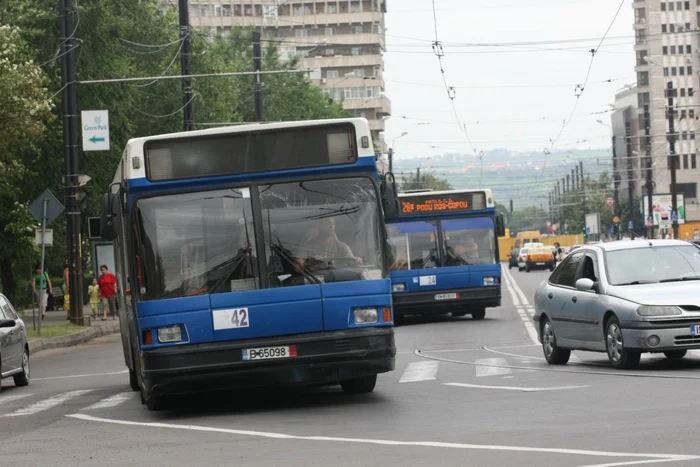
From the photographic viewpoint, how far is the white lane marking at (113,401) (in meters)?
16.2

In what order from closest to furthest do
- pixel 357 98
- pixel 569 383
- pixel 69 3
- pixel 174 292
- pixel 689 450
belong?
1. pixel 689 450
2. pixel 174 292
3. pixel 569 383
4. pixel 69 3
5. pixel 357 98

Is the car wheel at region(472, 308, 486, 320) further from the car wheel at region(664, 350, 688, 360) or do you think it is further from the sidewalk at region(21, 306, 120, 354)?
the car wheel at region(664, 350, 688, 360)

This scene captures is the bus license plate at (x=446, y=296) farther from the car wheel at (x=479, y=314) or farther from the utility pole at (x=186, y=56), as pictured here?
the utility pole at (x=186, y=56)

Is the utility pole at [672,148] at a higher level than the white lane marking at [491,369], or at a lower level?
higher

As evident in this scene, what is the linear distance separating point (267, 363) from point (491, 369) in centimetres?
541

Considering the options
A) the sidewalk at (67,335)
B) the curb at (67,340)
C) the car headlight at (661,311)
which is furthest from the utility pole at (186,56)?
the car headlight at (661,311)

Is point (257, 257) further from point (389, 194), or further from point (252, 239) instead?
point (389, 194)

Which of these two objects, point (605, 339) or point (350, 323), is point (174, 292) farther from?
point (605, 339)

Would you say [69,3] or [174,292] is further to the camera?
[69,3]

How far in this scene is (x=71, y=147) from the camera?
37.2 metres

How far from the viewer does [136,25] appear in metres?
60.6

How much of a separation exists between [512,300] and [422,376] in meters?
27.0

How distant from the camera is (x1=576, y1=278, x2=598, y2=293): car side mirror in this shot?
17.5m

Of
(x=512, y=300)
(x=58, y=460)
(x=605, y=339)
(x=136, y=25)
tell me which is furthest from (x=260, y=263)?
(x=136, y=25)
